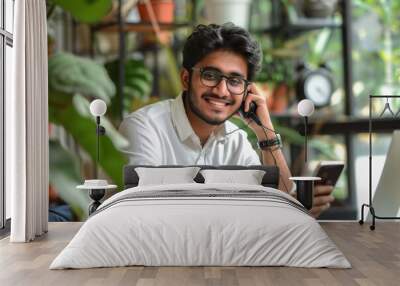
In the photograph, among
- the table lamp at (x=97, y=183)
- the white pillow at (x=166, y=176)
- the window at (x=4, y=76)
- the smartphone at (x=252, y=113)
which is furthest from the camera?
the smartphone at (x=252, y=113)

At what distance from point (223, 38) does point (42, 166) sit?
2.16 metres

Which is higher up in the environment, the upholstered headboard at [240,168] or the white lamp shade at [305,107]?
the white lamp shade at [305,107]

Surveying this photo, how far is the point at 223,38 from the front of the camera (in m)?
6.89

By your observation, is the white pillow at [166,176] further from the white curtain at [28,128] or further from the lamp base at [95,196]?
the white curtain at [28,128]

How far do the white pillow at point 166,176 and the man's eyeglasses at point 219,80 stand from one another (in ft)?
2.90

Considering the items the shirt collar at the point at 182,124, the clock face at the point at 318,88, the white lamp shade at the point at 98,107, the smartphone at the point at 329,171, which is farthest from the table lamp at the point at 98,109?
the smartphone at the point at 329,171

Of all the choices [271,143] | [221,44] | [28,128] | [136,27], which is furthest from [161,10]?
[28,128]

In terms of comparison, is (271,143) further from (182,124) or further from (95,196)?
(95,196)

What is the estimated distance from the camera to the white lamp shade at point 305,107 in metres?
6.77

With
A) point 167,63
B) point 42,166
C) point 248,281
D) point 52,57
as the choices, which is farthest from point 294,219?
point 52,57

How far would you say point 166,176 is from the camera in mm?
6258

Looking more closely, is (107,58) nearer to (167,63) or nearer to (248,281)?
(167,63)

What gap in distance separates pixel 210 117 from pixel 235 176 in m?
0.85

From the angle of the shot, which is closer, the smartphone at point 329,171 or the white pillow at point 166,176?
the white pillow at point 166,176
